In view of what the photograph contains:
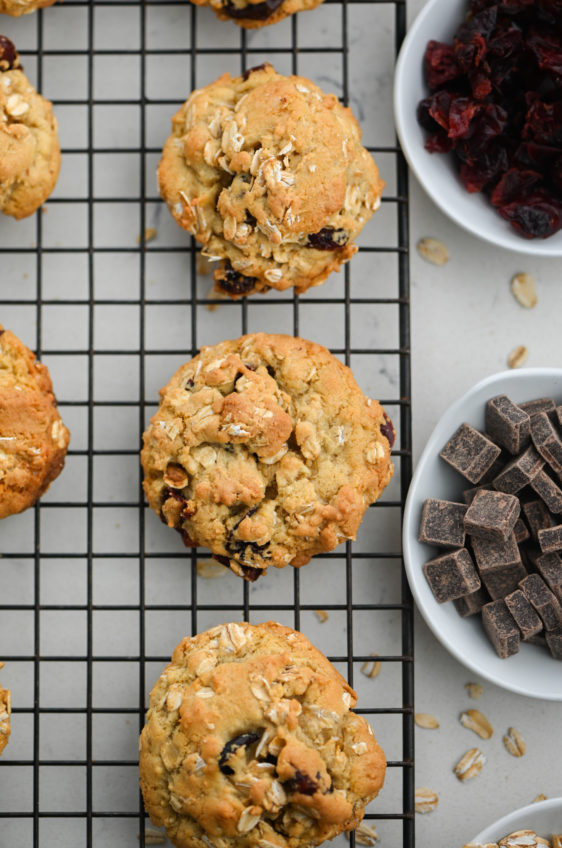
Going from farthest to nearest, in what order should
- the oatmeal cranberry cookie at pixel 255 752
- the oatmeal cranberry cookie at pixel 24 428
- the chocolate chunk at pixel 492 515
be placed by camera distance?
the chocolate chunk at pixel 492 515
the oatmeal cranberry cookie at pixel 24 428
the oatmeal cranberry cookie at pixel 255 752

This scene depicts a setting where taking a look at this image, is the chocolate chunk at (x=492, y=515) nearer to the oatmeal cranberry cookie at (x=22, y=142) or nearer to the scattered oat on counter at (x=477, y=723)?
the scattered oat on counter at (x=477, y=723)

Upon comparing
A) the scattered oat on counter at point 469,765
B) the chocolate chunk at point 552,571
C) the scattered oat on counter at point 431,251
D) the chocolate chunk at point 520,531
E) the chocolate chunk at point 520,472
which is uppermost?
the scattered oat on counter at point 431,251

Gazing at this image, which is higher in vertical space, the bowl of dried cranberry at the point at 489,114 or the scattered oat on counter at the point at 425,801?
the bowl of dried cranberry at the point at 489,114

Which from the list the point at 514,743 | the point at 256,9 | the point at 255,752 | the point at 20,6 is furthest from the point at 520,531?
the point at 20,6

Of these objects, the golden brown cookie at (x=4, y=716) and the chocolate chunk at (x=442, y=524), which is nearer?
the golden brown cookie at (x=4, y=716)

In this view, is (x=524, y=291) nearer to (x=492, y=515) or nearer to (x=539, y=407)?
(x=539, y=407)

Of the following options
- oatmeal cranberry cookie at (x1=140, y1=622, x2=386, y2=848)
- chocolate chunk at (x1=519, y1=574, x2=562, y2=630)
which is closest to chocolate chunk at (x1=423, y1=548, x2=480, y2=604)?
chocolate chunk at (x1=519, y1=574, x2=562, y2=630)

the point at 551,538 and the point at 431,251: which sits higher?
the point at 431,251

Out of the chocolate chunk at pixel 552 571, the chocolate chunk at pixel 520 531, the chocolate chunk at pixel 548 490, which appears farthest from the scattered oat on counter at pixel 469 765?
the chocolate chunk at pixel 548 490
